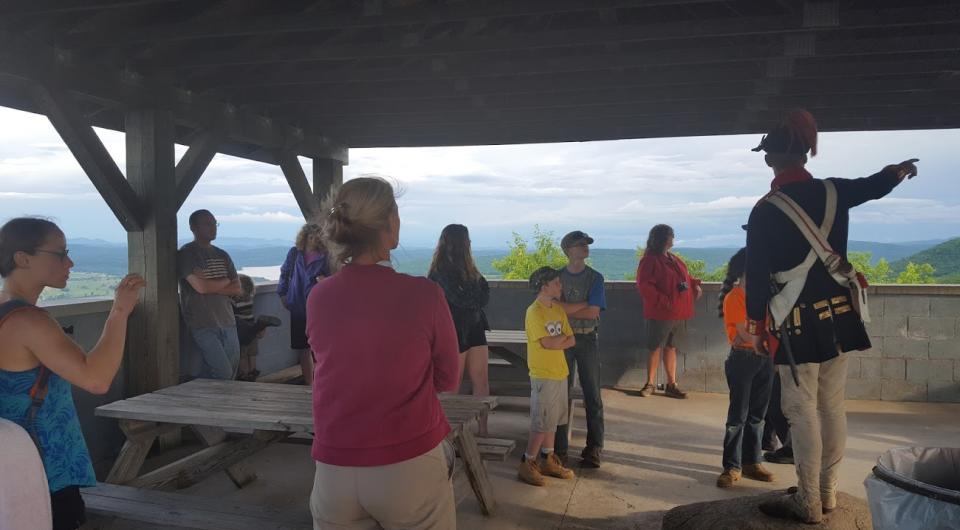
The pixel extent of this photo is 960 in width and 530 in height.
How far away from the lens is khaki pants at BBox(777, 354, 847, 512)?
9.41 feet

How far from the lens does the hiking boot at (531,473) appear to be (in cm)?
411

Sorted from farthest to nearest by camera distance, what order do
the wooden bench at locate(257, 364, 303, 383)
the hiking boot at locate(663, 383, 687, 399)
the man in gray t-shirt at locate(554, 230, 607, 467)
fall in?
the hiking boot at locate(663, 383, 687, 399)
the wooden bench at locate(257, 364, 303, 383)
the man in gray t-shirt at locate(554, 230, 607, 467)

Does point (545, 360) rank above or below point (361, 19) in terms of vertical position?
below

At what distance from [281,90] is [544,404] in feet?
12.0

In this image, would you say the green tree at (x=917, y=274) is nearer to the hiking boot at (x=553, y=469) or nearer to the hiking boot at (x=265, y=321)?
the hiking boot at (x=553, y=469)

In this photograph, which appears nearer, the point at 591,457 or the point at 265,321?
the point at 591,457

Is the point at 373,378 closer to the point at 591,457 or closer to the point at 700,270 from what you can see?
the point at 591,457

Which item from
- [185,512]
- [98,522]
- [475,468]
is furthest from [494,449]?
[98,522]

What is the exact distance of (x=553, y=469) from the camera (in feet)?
13.9

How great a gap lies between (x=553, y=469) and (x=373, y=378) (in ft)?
9.72

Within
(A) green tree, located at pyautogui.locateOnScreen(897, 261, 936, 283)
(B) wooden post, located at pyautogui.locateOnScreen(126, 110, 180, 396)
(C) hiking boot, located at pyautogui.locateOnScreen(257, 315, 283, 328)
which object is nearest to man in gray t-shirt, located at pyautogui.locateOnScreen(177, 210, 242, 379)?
(B) wooden post, located at pyautogui.locateOnScreen(126, 110, 180, 396)

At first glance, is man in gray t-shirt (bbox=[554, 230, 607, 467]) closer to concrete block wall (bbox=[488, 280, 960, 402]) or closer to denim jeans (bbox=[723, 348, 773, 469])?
denim jeans (bbox=[723, 348, 773, 469])

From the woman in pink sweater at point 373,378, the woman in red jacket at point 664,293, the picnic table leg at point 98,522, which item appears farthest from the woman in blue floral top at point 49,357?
the woman in red jacket at point 664,293

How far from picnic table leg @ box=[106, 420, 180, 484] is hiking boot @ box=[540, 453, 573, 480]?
242 centimetres
